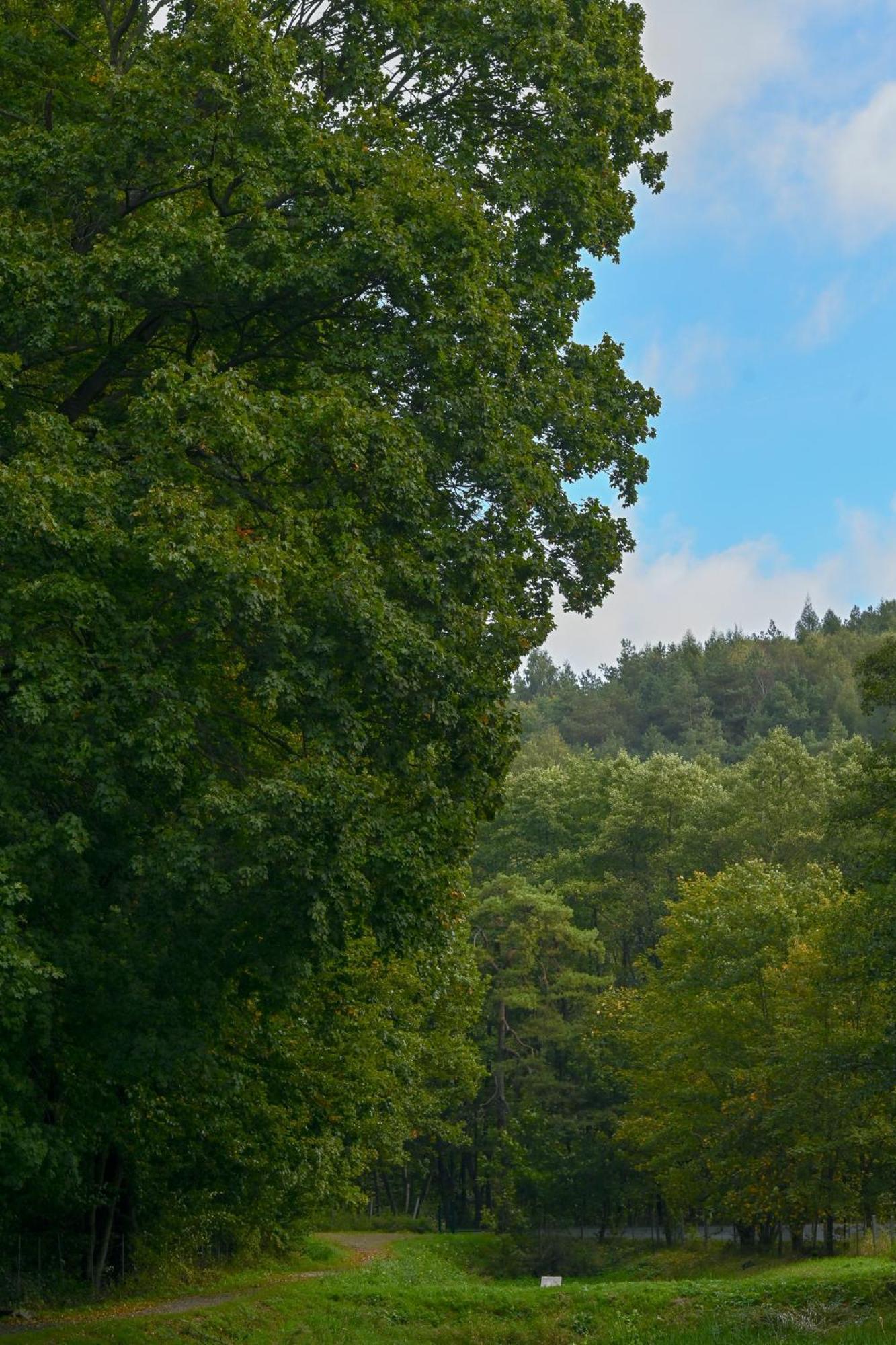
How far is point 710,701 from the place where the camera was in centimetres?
14762

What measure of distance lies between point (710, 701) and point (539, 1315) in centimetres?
12756

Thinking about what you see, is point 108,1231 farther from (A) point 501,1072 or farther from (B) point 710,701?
(B) point 710,701

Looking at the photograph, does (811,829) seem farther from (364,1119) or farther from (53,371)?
(53,371)

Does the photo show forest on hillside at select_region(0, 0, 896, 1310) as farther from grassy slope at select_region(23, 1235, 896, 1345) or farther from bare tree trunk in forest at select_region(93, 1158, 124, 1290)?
grassy slope at select_region(23, 1235, 896, 1345)

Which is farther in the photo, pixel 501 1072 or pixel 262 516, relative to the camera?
pixel 501 1072

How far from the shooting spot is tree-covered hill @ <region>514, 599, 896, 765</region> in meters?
135

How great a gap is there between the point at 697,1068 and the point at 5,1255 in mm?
22880

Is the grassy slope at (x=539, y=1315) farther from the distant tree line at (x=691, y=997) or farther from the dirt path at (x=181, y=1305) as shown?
the distant tree line at (x=691, y=997)

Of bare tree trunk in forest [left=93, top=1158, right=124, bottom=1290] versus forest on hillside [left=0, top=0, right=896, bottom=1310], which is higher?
forest on hillside [left=0, top=0, right=896, bottom=1310]

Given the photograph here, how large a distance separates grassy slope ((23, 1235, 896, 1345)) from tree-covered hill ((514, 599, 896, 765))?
95.4 meters

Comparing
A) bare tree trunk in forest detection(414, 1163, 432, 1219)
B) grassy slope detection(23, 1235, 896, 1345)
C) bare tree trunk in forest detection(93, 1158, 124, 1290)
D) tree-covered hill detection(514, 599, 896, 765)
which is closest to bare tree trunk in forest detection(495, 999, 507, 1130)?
bare tree trunk in forest detection(414, 1163, 432, 1219)

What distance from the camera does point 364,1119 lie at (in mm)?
23547

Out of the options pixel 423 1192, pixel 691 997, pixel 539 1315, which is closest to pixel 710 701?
pixel 423 1192

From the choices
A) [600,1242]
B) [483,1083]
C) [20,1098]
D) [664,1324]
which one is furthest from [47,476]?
[483,1083]
